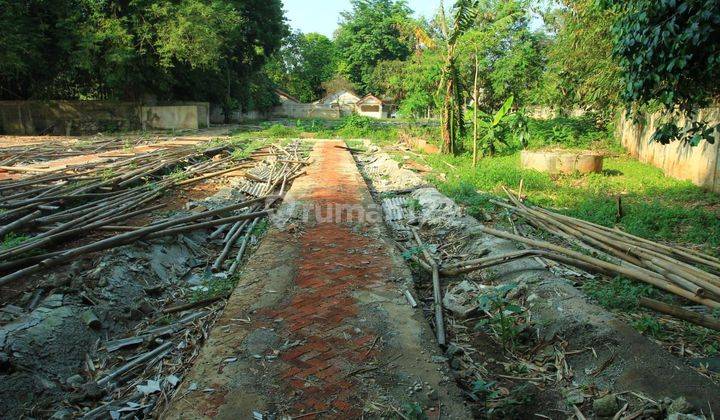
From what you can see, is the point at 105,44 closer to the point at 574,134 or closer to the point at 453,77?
the point at 453,77

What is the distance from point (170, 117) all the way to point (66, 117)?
14.4 ft

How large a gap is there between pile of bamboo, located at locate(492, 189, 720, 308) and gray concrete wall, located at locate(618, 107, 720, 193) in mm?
2427

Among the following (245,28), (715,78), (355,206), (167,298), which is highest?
(245,28)

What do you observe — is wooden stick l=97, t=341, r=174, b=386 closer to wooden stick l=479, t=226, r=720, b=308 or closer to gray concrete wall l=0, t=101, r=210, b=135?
wooden stick l=479, t=226, r=720, b=308

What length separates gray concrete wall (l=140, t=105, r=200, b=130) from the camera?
2262 centimetres

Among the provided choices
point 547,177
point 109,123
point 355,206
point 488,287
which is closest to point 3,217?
point 355,206

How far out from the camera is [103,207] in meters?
6.04

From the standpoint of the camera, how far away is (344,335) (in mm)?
3279

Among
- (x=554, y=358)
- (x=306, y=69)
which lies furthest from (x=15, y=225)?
(x=306, y=69)

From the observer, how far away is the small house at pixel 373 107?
2031 inches

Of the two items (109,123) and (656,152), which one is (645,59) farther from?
(109,123)

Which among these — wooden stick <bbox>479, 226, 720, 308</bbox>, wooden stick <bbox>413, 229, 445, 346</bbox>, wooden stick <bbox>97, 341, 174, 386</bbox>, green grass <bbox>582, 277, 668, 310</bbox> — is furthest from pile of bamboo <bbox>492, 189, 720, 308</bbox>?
wooden stick <bbox>97, 341, 174, 386</bbox>

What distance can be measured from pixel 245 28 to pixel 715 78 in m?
26.4

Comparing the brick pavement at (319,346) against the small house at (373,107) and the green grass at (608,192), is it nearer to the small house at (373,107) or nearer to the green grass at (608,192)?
the green grass at (608,192)
